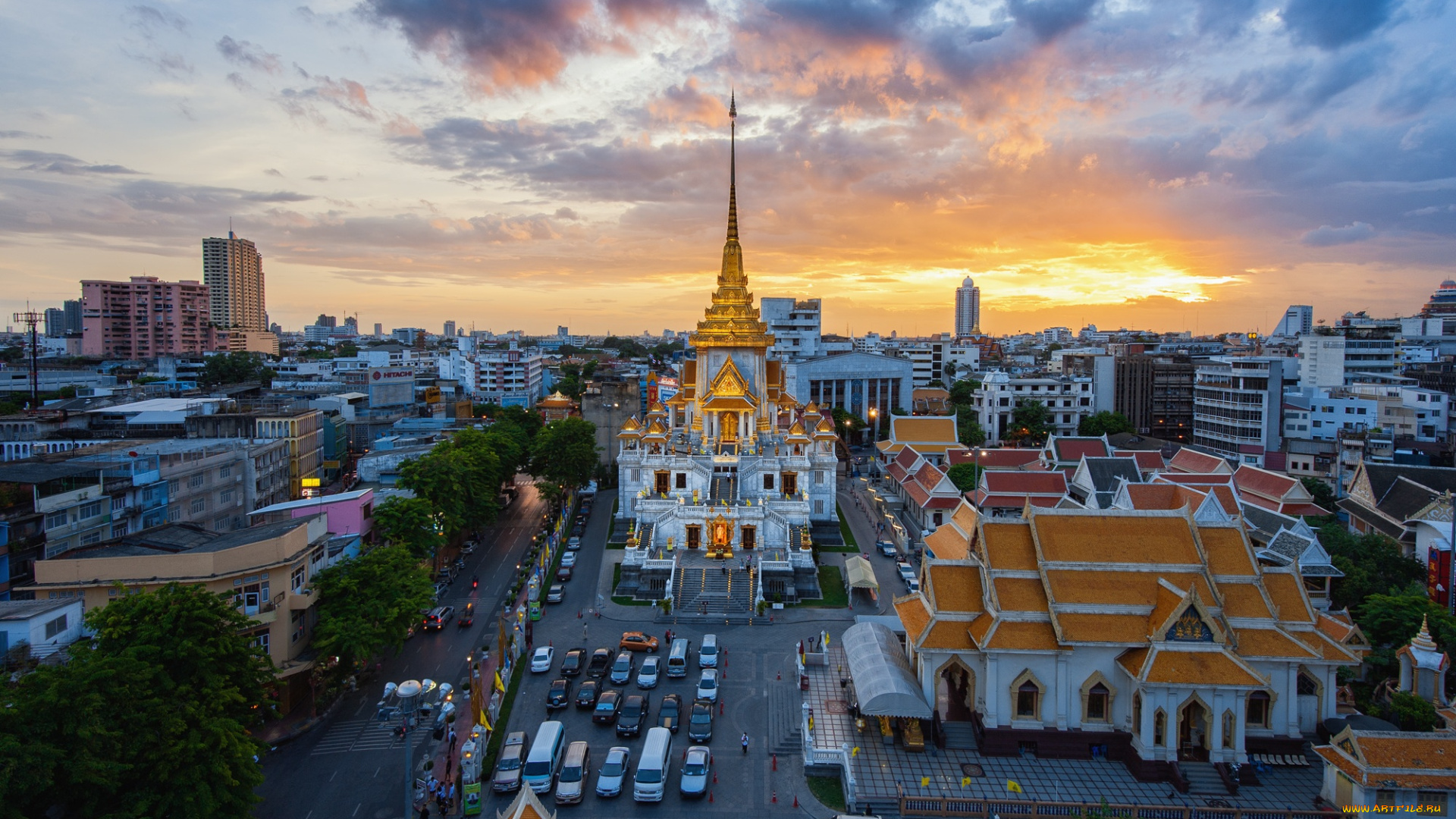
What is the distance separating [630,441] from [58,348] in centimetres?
16779

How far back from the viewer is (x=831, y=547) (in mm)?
53656

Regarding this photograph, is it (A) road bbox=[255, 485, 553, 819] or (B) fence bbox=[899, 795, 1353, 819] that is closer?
(B) fence bbox=[899, 795, 1353, 819]

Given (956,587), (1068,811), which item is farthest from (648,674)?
(1068,811)

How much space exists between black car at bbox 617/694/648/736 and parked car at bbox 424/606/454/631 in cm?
1284

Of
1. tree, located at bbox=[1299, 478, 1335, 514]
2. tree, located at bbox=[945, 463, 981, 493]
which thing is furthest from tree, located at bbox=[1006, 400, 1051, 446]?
tree, located at bbox=[1299, 478, 1335, 514]

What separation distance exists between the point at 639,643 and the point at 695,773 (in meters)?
11.6

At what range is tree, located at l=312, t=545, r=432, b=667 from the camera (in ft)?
102

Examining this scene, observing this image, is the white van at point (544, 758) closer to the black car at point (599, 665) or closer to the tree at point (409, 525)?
the black car at point (599, 665)

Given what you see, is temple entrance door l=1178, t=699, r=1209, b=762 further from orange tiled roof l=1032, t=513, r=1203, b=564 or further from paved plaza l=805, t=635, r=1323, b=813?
orange tiled roof l=1032, t=513, r=1203, b=564

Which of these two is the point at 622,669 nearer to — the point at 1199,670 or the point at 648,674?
the point at 648,674

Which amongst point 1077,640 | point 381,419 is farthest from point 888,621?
point 381,419

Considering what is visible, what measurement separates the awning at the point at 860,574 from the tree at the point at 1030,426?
48576 millimetres

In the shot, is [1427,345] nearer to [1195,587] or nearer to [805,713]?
[1195,587]

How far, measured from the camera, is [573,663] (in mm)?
35375
